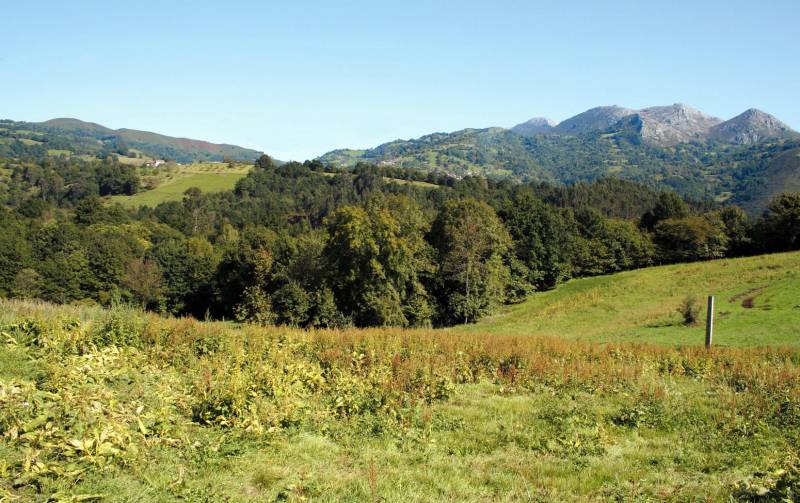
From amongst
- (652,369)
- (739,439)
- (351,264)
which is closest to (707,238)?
(351,264)

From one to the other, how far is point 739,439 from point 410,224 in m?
42.7

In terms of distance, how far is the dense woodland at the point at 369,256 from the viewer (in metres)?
46.5

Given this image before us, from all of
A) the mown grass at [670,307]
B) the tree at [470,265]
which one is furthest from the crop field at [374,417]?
the tree at [470,265]

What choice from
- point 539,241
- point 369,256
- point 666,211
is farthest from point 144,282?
point 666,211

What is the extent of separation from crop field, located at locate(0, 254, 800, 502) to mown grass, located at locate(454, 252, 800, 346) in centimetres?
1774

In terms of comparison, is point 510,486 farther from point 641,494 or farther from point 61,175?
point 61,175

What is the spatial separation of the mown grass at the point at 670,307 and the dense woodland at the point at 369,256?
682 cm

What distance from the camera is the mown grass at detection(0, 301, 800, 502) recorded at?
20.2 ft

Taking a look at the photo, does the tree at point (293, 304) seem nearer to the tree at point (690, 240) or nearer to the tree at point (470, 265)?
the tree at point (470, 265)

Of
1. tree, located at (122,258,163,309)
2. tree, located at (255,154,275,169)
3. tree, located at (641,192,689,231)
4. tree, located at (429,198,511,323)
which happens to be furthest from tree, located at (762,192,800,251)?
tree, located at (255,154,275,169)

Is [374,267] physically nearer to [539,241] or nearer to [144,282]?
[539,241]

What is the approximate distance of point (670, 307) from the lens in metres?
39.3

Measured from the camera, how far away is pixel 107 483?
5.75 m

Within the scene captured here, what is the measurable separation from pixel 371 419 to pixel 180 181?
561 feet
